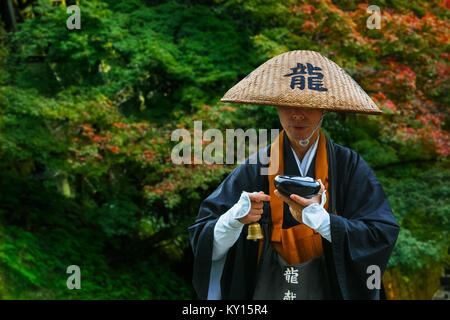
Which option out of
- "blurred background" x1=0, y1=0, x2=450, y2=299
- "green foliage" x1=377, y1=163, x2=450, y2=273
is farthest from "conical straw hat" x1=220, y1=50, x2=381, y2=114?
"green foliage" x1=377, y1=163, x2=450, y2=273

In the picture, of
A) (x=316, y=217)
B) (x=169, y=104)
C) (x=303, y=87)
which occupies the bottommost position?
(x=316, y=217)

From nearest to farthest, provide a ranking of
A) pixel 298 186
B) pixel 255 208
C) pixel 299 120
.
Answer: pixel 298 186 → pixel 255 208 → pixel 299 120

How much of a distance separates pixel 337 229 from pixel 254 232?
1.27 feet

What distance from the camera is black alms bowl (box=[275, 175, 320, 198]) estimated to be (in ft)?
7.33

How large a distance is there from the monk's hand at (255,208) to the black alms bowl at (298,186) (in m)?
0.10

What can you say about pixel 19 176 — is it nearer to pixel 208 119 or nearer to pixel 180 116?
pixel 180 116

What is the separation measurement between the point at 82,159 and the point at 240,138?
2136mm

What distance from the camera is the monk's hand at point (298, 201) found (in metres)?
2.25

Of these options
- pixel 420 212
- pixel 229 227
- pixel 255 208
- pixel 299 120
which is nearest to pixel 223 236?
pixel 229 227

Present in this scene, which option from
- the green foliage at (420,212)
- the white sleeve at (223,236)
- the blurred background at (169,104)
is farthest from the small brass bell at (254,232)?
the green foliage at (420,212)

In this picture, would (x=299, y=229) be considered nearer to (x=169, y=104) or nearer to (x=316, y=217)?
(x=316, y=217)

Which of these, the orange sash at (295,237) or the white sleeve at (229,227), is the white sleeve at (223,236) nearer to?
the white sleeve at (229,227)

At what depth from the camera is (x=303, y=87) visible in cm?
236

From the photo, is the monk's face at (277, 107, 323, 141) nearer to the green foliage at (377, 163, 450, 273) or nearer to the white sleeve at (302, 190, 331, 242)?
the white sleeve at (302, 190, 331, 242)
